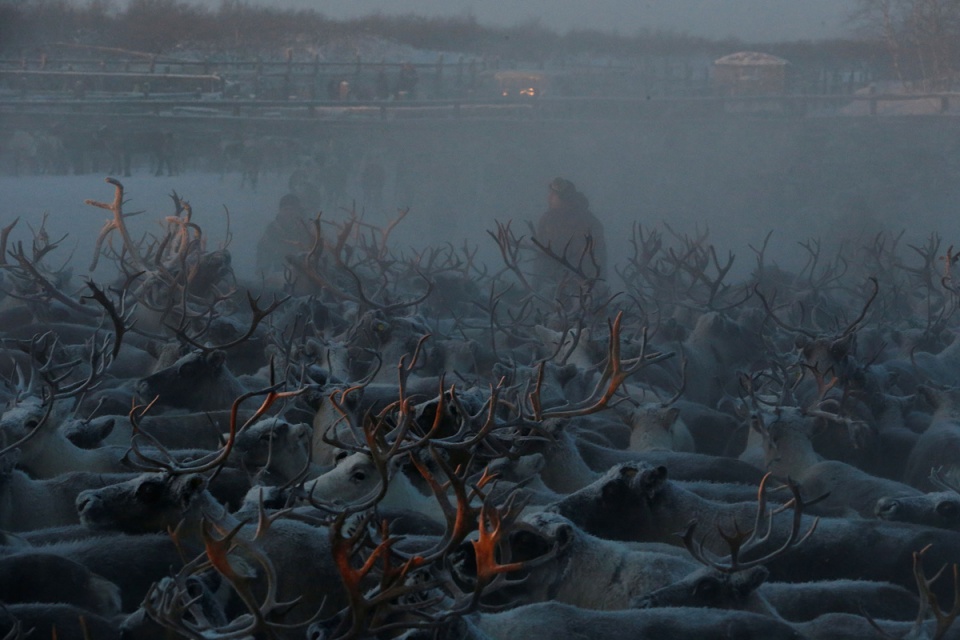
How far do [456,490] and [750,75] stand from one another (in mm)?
20851

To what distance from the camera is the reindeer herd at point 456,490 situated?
2.34 m

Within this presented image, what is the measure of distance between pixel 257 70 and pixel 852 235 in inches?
340

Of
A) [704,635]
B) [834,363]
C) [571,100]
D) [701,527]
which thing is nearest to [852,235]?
[571,100]

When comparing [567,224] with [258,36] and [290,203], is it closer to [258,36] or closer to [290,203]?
[290,203]

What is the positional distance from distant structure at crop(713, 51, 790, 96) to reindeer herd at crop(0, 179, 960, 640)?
51.7 feet

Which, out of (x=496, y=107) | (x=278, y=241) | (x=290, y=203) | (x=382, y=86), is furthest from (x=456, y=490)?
(x=496, y=107)

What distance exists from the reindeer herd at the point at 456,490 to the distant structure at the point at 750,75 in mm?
15754

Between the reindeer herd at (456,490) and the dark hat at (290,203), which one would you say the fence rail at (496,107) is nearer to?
the dark hat at (290,203)

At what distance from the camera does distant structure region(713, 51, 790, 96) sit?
2134 cm

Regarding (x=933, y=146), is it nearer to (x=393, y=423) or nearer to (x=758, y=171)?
(x=758, y=171)

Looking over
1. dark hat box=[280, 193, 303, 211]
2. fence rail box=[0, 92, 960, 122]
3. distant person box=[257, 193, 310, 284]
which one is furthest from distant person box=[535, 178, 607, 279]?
fence rail box=[0, 92, 960, 122]

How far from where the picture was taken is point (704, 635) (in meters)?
2.51

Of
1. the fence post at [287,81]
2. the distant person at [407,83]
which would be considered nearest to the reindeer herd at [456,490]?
the fence post at [287,81]

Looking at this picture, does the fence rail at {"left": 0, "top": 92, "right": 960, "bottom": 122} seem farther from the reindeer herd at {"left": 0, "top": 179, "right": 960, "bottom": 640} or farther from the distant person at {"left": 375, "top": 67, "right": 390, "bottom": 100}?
the reindeer herd at {"left": 0, "top": 179, "right": 960, "bottom": 640}
